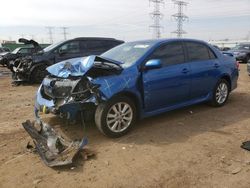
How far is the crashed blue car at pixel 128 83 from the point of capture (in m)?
4.78

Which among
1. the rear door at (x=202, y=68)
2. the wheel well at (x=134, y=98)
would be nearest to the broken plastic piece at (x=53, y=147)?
the wheel well at (x=134, y=98)

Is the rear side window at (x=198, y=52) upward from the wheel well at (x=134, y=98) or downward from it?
upward

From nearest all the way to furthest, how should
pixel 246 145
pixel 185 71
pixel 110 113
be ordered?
pixel 246 145, pixel 110 113, pixel 185 71

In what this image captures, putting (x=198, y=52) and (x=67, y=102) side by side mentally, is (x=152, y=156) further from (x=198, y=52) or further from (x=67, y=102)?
(x=198, y=52)

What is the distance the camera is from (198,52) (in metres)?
6.54

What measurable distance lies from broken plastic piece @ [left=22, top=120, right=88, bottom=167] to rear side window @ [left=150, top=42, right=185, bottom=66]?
7.34 feet

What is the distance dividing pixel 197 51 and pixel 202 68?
1.34 ft

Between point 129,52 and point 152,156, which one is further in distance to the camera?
point 129,52

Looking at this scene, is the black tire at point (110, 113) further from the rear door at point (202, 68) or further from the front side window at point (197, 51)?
the front side window at point (197, 51)

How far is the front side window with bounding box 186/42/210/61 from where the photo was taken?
6320 millimetres

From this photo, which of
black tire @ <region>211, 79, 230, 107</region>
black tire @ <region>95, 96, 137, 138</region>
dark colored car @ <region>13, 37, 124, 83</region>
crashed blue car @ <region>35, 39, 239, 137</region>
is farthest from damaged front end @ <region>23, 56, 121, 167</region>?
dark colored car @ <region>13, 37, 124, 83</region>

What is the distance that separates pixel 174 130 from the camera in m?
5.40

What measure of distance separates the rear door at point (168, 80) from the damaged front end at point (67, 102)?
0.74 m

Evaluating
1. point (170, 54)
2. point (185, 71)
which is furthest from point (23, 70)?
point (185, 71)
